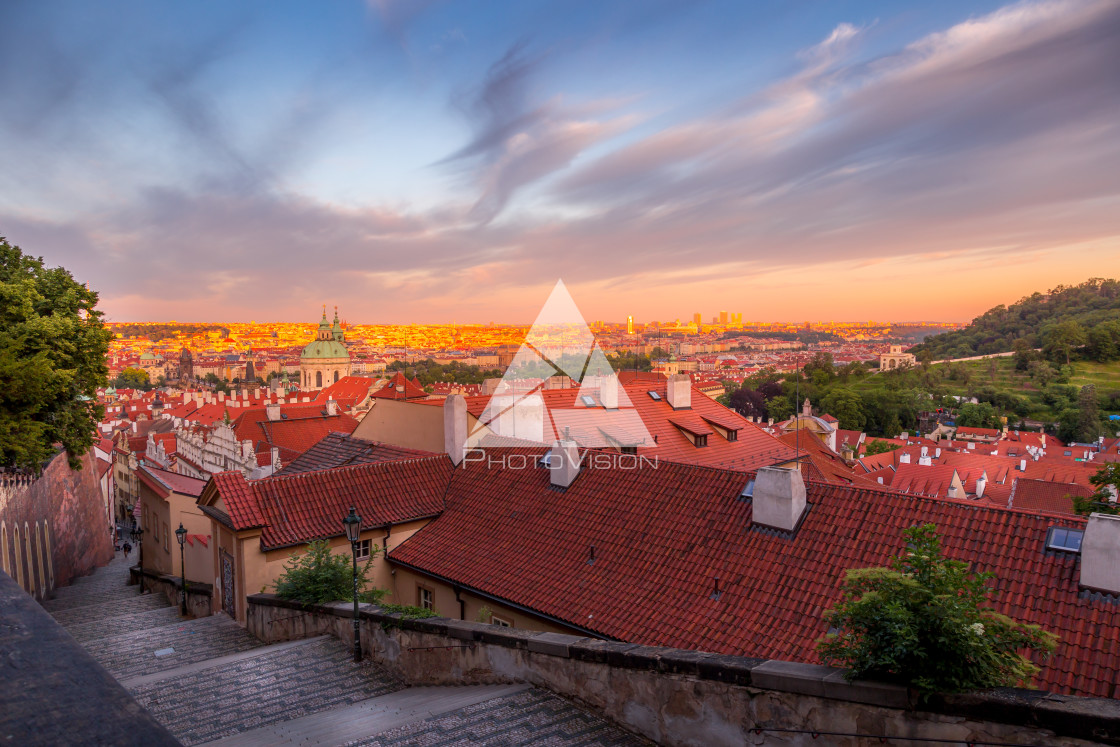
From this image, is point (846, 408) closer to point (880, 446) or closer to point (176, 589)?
point (880, 446)

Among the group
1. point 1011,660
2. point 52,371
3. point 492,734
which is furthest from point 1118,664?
point 52,371

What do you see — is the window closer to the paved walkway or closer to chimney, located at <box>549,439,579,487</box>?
the paved walkway

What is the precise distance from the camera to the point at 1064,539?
7984 millimetres

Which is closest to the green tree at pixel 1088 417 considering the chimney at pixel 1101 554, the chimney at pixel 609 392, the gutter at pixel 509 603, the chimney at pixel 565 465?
the chimney at pixel 609 392

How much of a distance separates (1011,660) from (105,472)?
58329 millimetres

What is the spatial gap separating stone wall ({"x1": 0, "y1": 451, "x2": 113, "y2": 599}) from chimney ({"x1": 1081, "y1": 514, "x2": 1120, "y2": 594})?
605 inches

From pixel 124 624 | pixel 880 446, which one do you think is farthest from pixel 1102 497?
pixel 880 446

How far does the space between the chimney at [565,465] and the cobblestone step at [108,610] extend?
10.2 metres

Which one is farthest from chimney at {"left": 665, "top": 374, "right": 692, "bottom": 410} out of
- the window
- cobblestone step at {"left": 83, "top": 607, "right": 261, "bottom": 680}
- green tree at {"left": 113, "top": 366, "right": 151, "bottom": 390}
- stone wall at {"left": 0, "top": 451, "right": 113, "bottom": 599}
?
green tree at {"left": 113, "top": 366, "right": 151, "bottom": 390}

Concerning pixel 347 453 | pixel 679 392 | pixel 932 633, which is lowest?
pixel 347 453

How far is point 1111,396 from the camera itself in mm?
96500

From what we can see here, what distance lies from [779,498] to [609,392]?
10858mm

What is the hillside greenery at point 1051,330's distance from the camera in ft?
392

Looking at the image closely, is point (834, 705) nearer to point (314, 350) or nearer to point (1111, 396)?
point (1111, 396)
